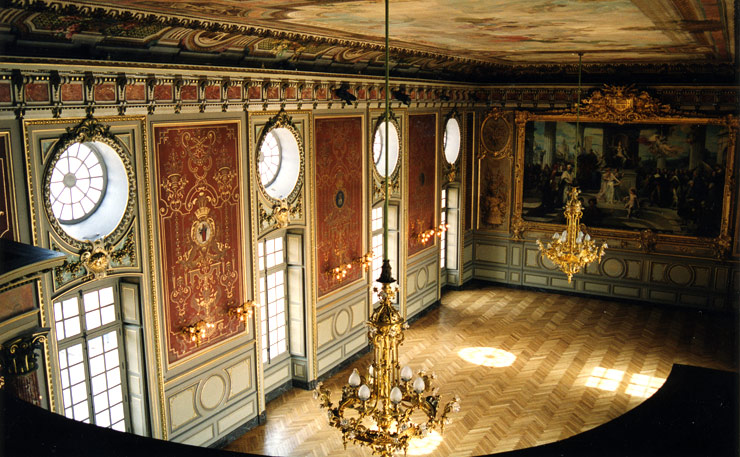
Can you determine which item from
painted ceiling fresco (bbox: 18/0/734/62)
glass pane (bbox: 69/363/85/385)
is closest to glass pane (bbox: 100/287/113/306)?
glass pane (bbox: 69/363/85/385)

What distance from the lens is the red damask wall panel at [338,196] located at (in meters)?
11.3

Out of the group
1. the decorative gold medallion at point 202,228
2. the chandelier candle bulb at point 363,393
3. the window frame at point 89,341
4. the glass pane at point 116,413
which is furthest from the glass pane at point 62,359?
the chandelier candle bulb at point 363,393

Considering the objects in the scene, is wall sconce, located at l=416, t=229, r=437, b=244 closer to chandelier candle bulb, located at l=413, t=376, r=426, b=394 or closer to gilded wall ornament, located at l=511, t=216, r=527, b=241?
gilded wall ornament, located at l=511, t=216, r=527, b=241

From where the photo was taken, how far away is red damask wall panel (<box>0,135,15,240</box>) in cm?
623

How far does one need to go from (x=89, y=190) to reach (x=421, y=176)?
8.73 m

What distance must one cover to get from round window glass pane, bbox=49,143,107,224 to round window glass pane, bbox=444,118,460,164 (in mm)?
10591

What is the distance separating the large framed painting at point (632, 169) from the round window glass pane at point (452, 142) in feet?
5.84

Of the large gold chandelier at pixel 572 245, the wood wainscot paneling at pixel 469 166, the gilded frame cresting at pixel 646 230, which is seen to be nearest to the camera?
the large gold chandelier at pixel 572 245

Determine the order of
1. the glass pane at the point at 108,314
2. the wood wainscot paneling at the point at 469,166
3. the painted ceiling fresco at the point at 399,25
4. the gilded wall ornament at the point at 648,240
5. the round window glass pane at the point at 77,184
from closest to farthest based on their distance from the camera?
the painted ceiling fresco at the point at 399,25 → the round window glass pane at the point at 77,184 → the glass pane at the point at 108,314 → the gilded wall ornament at the point at 648,240 → the wood wainscot paneling at the point at 469,166

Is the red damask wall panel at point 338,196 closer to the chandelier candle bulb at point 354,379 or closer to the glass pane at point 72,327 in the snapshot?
the glass pane at point 72,327

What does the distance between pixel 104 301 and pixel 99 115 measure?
2393mm

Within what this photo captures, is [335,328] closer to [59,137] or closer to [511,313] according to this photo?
[511,313]

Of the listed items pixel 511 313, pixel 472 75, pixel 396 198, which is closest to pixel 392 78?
pixel 396 198

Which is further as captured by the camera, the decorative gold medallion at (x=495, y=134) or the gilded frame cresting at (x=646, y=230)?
the decorative gold medallion at (x=495, y=134)
